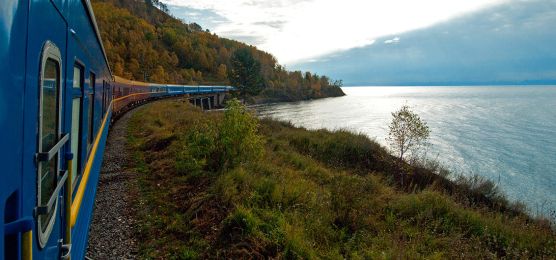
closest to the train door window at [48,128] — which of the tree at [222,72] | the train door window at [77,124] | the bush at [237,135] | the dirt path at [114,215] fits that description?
the train door window at [77,124]

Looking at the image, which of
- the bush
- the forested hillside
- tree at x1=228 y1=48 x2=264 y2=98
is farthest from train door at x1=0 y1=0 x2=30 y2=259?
the forested hillside

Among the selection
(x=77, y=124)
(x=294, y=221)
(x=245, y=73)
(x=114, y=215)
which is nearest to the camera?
(x=77, y=124)

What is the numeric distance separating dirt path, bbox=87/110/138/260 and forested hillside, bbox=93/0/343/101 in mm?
73446

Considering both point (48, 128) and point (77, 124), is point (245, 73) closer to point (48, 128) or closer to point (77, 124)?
point (77, 124)

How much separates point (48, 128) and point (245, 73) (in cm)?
7579

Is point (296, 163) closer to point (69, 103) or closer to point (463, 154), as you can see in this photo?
point (69, 103)

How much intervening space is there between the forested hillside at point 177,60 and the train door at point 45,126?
8000 cm

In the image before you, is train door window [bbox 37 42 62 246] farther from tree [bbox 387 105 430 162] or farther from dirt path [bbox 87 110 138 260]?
tree [bbox 387 105 430 162]

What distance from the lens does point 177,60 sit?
109875mm

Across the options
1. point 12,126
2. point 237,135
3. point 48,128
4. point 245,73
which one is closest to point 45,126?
point 48,128

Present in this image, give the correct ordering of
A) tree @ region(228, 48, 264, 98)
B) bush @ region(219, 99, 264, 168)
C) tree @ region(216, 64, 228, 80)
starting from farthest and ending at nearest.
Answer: tree @ region(216, 64, 228, 80), tree @ region(228, 48, 264, 98), bush @ region(219, 99, 264, 168)

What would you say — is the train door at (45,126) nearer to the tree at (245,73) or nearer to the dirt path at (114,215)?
the dirt path at (114,215)

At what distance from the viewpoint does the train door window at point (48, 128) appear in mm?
2019

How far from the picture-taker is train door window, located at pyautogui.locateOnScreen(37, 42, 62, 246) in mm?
2019
